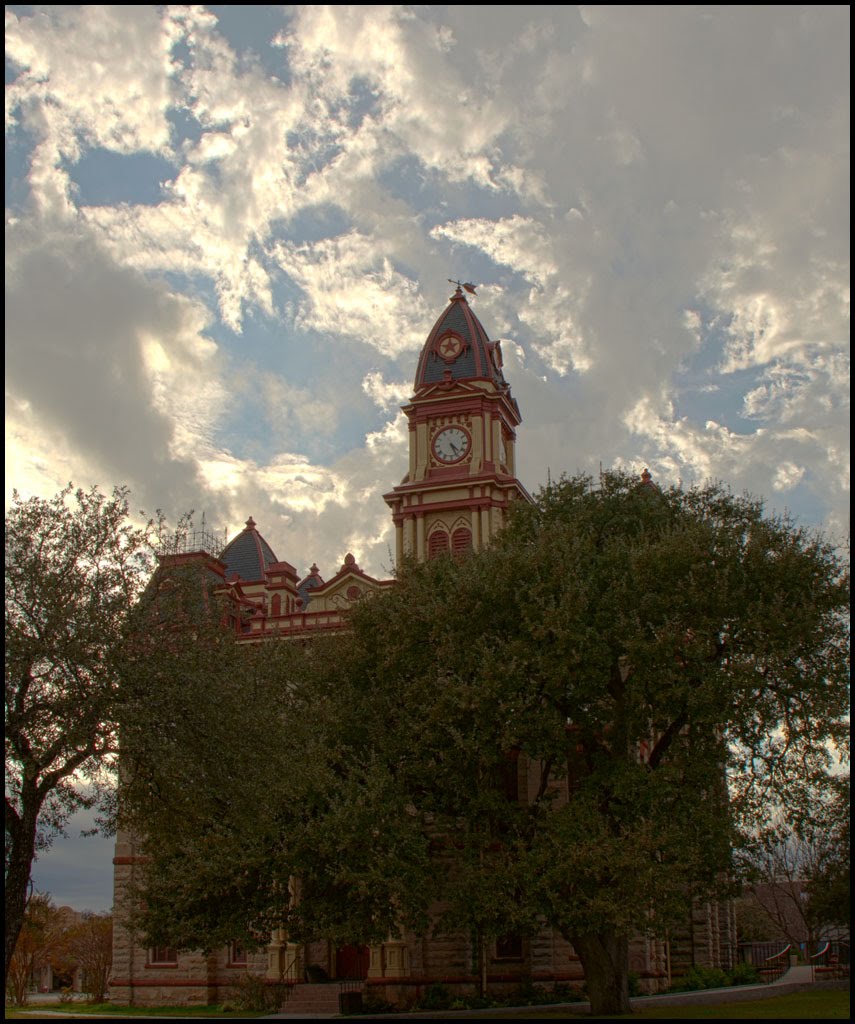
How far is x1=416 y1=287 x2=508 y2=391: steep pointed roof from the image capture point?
57.3 m

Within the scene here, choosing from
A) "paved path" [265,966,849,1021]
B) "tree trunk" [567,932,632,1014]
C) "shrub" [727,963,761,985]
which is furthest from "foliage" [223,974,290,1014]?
"shrub" [727,963,761,985]

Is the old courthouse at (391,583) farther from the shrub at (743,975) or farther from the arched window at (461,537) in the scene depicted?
the shrub at (743,975)

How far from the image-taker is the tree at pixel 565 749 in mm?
28781

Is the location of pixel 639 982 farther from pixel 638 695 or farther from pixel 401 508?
pixel 401 508

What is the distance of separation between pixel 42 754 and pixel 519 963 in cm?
2580

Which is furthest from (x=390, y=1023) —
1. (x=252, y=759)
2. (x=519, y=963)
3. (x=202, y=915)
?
(x=519, y=963)

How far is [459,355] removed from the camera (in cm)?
5784

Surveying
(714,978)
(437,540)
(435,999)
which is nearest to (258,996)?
(435,999)

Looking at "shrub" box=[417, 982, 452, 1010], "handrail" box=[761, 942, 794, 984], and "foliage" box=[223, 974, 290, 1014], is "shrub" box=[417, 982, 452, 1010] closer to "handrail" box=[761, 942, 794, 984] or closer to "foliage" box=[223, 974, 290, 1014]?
"foliage" box=[223, 974, 290, 1014]

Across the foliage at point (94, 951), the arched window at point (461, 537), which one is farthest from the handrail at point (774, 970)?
the foliage at point (94, 951)

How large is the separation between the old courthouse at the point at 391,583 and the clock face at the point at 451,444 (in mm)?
60

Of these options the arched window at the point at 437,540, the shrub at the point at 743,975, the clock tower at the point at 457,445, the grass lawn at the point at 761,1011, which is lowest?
the shrub at the point at 743,975

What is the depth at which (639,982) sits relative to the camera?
1591 inches

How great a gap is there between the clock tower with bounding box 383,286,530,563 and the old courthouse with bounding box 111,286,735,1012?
6cm
